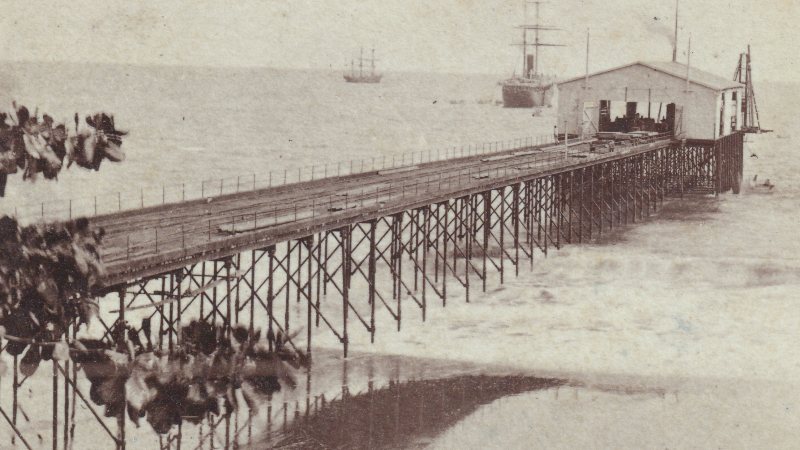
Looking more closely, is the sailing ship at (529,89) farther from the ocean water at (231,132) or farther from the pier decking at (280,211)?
the pier decking at (280,211)

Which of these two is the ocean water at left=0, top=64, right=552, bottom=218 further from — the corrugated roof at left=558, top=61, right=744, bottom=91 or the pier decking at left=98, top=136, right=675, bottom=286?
the corrugated roof at left=558, top=61, right=744, bottom=91

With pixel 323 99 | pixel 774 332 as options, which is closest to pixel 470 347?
pixel 774 332

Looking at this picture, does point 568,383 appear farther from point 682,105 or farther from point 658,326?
point 682,105

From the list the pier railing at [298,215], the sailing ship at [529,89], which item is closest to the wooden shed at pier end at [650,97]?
the pier railing at [298,215]

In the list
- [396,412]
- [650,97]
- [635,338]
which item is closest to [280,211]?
[396,412]

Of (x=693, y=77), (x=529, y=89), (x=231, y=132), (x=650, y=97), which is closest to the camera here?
(x=650, y=97)

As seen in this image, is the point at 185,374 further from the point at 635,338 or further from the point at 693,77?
the point at 693,77
